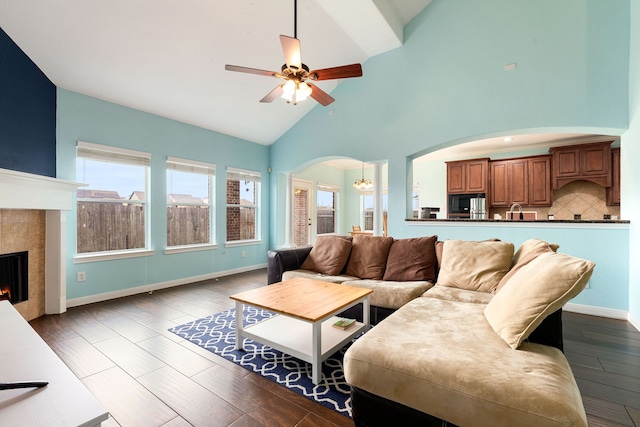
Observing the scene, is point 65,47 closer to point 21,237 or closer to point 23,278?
point 21,237

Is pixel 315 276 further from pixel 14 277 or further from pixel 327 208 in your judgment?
pixel 327 208

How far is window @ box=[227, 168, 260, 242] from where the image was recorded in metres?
5.60

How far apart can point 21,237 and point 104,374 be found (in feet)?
7.07

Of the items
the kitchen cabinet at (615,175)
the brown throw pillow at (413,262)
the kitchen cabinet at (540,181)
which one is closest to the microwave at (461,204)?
the kitchen cabinet at (540,181)

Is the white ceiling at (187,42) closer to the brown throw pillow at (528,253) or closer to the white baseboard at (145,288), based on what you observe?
the white baseboard at (145,288)

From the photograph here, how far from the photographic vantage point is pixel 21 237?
10.2 ft

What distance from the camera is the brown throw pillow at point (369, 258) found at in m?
3.42

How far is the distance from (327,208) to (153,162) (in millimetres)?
5122

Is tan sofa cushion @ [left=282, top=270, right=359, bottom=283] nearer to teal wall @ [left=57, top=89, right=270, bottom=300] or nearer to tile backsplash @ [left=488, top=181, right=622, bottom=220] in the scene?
teal wall @ [left=57, top=89, right=270, bottom=300]

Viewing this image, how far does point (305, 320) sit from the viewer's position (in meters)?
1.92

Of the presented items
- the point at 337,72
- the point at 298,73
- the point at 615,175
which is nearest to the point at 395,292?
the point at 337,72

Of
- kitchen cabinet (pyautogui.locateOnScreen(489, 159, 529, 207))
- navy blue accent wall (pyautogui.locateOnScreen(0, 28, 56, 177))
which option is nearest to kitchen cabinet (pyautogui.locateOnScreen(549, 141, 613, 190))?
kitchen cabinet (pyautogui.locateOnScreen(489, 159, 529, 207))

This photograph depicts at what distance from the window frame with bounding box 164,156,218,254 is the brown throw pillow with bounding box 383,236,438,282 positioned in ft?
10.9

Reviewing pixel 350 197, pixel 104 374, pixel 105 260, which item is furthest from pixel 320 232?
pixel 104 374
